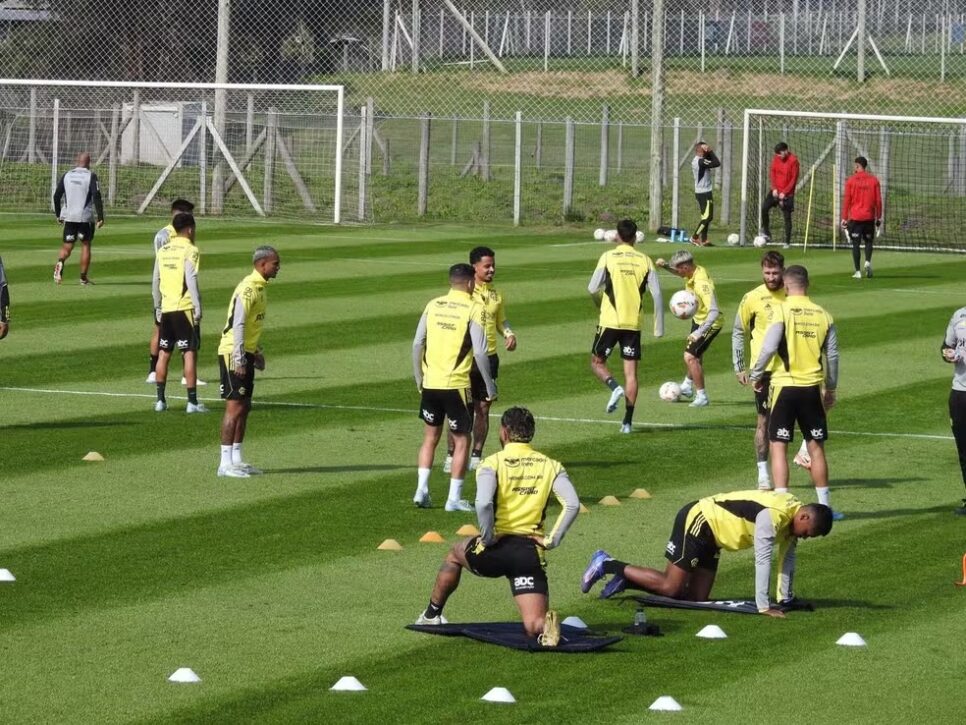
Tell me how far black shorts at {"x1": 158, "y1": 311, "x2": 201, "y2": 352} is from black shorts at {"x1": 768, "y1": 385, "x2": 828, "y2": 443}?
7006 mm

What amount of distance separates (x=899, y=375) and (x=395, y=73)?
37321 millimetres

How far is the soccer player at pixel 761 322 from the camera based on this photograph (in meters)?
16.2

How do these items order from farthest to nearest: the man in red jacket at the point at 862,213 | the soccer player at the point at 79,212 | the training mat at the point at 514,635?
1. the man in red jacket at the point at 862,213
2. the soccer player at the point at 79,212
3. the training mat at the point at 514,635

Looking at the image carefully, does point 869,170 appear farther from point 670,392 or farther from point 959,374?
point 959,374

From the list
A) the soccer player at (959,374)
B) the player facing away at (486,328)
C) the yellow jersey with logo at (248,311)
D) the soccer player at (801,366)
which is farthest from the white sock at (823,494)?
the yellow jersey with logo at (248,311)

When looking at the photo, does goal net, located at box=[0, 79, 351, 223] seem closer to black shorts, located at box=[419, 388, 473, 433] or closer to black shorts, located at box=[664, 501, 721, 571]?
black shorts, located at box=[419, 388, 473, 433]

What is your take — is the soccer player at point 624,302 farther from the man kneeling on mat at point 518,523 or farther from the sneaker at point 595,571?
the man kneeling on mat at point 518,523

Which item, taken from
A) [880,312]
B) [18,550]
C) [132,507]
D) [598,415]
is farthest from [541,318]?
Result: [18,550]

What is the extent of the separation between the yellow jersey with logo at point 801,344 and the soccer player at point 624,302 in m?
4.05

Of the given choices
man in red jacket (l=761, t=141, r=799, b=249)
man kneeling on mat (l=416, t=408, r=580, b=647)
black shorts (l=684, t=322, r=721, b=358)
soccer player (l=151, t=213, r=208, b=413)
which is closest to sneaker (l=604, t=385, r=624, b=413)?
black shorts (l=684, t=322, r=721, b=358)

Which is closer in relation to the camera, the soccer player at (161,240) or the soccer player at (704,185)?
the soccer player at (161,240)

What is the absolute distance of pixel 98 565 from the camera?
13078 mm

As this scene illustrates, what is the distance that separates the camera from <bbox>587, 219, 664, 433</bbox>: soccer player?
19.4 m

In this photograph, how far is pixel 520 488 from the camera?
36.9 feet
